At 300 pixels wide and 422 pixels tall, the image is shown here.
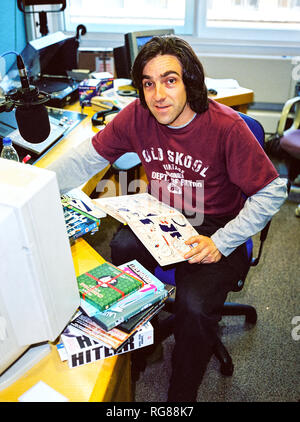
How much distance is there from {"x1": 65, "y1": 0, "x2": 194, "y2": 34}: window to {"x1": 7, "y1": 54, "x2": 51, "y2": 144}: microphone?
2.37 metres

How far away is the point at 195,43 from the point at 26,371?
9.82ft

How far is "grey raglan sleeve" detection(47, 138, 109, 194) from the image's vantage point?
135cm

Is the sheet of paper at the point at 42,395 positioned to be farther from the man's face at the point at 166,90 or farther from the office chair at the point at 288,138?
the office chair at the point at 288,138

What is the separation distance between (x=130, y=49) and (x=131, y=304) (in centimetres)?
171

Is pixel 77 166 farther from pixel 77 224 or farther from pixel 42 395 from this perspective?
pixel 42 395

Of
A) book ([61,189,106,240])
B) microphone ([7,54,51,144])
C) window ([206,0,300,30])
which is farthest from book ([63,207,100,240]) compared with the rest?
window ([206,0,300,30])

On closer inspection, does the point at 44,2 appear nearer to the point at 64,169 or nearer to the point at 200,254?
the point at 64,169

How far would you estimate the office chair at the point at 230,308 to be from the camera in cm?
139

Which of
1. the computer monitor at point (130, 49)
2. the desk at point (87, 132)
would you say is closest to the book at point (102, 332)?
the desk at point (87, 132)

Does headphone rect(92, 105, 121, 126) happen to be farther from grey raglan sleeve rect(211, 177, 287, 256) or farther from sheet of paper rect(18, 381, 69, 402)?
sheet of paper rect(18, 381, 69, 402)

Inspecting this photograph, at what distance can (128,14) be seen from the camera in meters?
3.24

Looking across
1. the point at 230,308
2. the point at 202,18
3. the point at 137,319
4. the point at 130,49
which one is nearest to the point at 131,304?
the point at 137,319

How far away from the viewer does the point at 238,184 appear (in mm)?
1306

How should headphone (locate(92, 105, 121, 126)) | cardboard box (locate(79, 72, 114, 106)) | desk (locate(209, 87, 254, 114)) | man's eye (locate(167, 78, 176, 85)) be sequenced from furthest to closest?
desk (locate(209, 87, 254, 114)) < cardboard box (locate(79, 72, 114, 106)) < headphone (locate(92, 105, 121, 126)) < man's eye (locate(167, 78, 176, 85))
